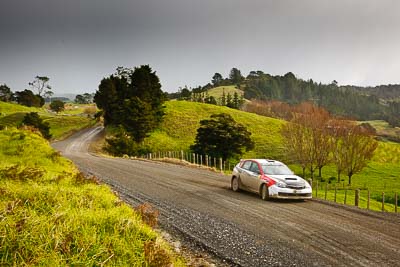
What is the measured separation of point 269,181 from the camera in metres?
14.9

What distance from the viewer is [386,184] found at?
43.2 m

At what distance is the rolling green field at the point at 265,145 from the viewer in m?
43.8

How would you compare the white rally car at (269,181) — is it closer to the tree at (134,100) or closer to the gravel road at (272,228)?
the gravel road at (272,228)

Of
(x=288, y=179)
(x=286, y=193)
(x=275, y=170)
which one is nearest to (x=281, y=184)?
(x=286, y=193)

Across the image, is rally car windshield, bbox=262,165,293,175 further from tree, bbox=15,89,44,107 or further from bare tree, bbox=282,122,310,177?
tree, bbox=15,89,44,107

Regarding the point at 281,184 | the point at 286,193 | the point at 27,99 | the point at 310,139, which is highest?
the point at 27,99

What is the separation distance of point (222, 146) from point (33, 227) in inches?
1594

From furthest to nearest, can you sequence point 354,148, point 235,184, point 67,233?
1. point 354,148
2. point 235,184
3. point 67,233

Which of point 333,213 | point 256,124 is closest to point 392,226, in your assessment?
point 333,213

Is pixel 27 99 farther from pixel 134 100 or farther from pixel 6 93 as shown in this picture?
pixel 134 100

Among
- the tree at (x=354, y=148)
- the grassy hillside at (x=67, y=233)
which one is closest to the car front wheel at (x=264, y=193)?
the grassy hillside at (x=67, y=233)

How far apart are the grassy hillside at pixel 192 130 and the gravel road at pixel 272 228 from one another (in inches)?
1538

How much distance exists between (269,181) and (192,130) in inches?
1981

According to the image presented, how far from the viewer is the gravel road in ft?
25.5
